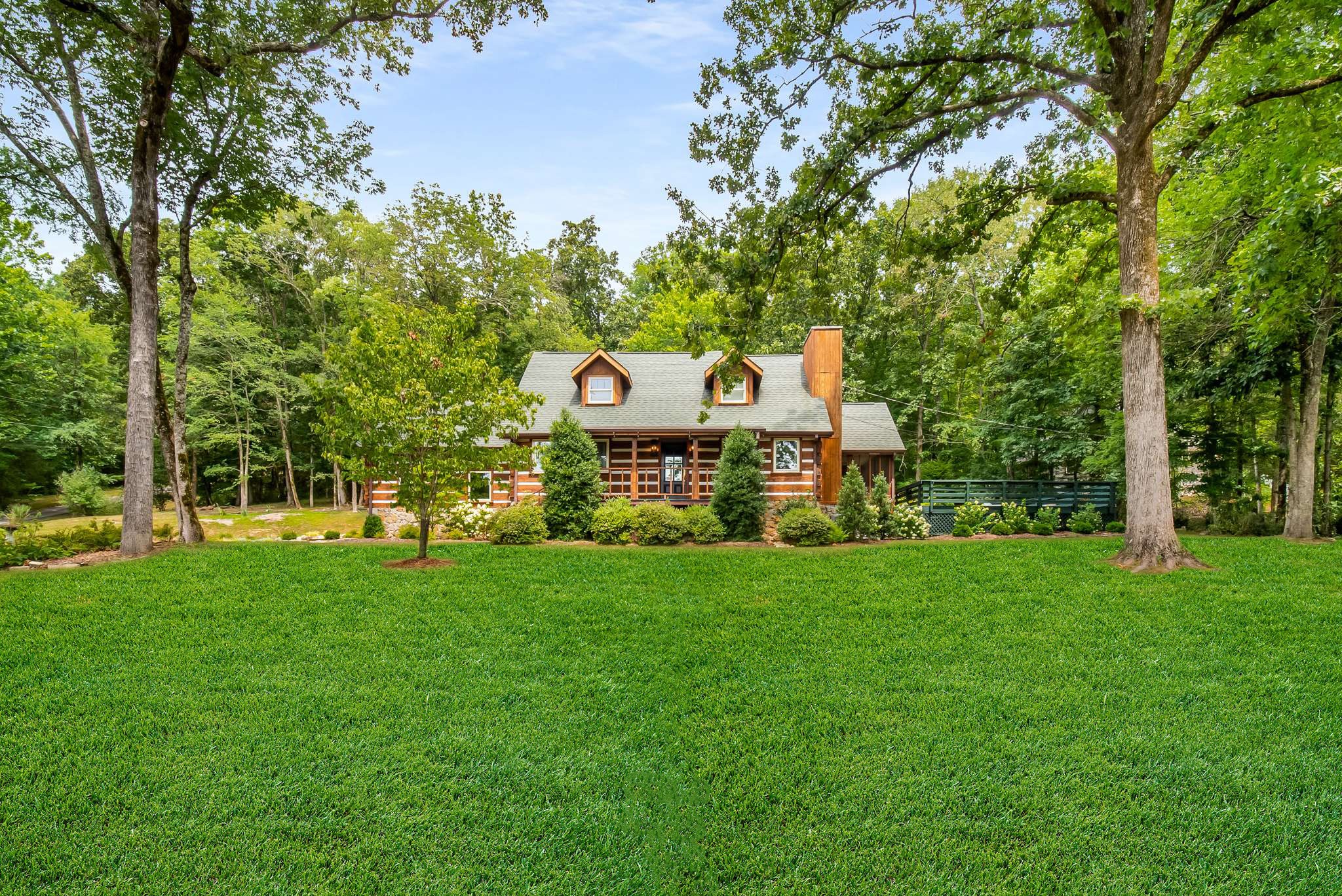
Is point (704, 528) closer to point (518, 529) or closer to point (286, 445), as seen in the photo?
point (518, 529)

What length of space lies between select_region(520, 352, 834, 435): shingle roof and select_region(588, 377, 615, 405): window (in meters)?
0.29

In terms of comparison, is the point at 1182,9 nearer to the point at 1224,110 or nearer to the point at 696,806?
the point at 1224,110

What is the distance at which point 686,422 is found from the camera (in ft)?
59.5

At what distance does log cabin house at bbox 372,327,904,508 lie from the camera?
18.2m

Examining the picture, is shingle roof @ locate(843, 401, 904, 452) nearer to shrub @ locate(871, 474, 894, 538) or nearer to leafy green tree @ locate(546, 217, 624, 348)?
shrub @ locate(871, 474, 894, 538)

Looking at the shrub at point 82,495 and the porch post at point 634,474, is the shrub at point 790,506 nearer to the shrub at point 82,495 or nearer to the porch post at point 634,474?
the porch post at point 634,474

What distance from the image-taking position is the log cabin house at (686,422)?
1816 centimetres

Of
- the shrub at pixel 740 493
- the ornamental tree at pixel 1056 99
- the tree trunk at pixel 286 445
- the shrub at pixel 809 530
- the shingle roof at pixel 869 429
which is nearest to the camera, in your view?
the ornamental tree at pixel 1056 99

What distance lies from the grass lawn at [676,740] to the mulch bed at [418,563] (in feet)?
5.51

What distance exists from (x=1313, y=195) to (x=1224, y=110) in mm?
3347

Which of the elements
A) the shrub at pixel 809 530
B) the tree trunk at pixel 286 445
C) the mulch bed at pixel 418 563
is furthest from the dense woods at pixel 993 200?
the tree trunk at pixel 286 445

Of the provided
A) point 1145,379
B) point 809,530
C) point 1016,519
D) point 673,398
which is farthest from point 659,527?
point 1145,379

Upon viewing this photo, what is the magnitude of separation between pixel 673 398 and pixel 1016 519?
10964mm

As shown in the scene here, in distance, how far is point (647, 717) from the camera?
187 inches
